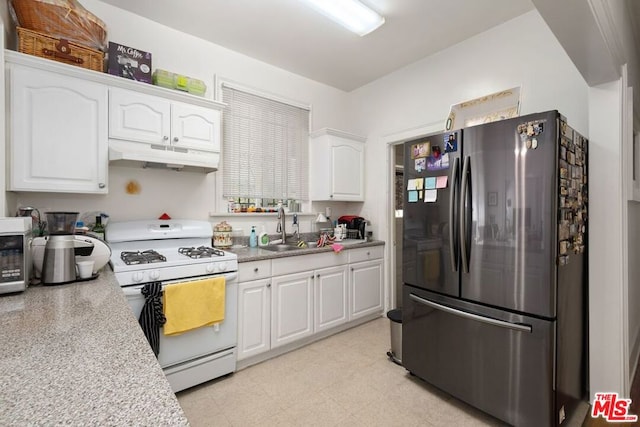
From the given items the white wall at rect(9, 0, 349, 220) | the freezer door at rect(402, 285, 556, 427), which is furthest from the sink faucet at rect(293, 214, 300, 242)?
the freezer door at rect(402, 285, 556, 427)

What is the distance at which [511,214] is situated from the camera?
5.59ft

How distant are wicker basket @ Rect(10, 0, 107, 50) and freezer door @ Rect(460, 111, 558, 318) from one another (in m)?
2.54

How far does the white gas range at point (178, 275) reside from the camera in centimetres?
192

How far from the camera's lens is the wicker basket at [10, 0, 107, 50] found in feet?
6.07

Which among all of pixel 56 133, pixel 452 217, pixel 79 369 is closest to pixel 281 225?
pixel 452 217

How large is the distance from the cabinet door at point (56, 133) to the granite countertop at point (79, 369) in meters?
1.01

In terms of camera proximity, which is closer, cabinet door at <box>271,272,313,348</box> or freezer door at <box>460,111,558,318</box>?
freezer door at <box>460,111,558,318</box>

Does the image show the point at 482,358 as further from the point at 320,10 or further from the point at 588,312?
the point at 320,10

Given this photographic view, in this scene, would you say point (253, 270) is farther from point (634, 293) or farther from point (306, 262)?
point (634, 293)

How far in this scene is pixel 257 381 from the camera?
2271 millimetres

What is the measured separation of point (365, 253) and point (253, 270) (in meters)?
1.37

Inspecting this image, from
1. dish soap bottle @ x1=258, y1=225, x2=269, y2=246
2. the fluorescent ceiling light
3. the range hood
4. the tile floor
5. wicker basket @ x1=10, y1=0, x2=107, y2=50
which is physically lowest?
the tile floor

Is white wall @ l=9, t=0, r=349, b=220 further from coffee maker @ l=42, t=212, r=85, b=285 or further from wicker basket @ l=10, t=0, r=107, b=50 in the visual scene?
coffee maker @ l=42, t=212, r=85, b=285

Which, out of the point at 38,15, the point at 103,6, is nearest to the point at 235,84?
the point at 103,6
